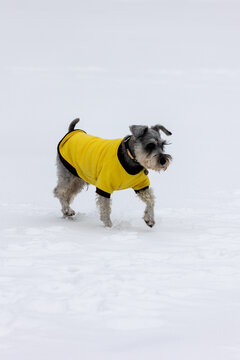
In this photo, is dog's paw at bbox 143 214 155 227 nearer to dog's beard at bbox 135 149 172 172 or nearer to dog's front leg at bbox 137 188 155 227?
dog's front leg at bbox 137 188 155 227

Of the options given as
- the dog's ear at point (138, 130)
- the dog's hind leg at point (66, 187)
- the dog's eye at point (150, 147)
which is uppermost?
the dog's ear at point (138, 130)

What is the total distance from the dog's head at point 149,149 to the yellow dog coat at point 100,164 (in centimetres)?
26

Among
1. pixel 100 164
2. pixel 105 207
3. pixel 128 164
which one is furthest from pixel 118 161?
pixel 105 207

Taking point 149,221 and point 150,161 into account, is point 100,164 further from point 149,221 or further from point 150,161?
point 149,221

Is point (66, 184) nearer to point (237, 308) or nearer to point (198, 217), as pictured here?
point (198, 217)

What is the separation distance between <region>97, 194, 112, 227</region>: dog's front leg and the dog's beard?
817 mm

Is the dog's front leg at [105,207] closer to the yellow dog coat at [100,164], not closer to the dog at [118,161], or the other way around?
the dog at [118,161]

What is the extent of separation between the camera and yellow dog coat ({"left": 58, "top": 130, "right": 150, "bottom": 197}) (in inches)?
260

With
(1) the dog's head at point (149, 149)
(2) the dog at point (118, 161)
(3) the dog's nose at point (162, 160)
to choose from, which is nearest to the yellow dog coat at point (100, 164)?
(2) the dog at point (118, 161)

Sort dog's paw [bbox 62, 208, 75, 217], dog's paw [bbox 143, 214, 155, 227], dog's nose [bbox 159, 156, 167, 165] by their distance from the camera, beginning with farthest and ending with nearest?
dog's paw [bbox 62, 208, 75, 217]
dog's paw [bbox 143, 214, 155, 227]
dog's nose [bbox 159, 156, 167, 165]

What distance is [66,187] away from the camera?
304 inches

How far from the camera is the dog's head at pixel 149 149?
6371mm

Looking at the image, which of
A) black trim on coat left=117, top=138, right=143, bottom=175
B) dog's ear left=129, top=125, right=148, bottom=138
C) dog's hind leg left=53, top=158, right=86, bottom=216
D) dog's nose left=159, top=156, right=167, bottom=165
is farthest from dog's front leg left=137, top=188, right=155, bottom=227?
dog's hind leg left=53, top=158, right=86, bottom=216

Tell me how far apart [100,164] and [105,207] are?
0.63 m
